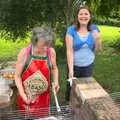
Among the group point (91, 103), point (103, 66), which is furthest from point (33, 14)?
point (91, 103)

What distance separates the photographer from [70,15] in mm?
11391

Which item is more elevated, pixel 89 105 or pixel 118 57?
pixel 89 105

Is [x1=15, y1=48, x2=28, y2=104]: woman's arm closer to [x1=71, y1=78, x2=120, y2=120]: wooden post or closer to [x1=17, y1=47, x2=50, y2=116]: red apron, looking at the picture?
[x1=17, y1=47, x2=50, y2=116]: red apron

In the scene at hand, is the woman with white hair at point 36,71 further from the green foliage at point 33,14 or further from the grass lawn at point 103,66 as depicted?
the green foliage at point 33,14

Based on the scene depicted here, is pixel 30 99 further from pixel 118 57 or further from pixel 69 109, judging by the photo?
pixel 118 57

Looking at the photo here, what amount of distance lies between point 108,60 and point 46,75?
28.5ft

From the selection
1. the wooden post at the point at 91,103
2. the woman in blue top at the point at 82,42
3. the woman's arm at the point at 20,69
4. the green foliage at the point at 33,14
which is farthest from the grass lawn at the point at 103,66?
the wooden post at the point at 91,103

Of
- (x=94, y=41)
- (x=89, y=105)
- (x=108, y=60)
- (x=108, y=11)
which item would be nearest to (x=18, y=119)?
(x=89, y=105)

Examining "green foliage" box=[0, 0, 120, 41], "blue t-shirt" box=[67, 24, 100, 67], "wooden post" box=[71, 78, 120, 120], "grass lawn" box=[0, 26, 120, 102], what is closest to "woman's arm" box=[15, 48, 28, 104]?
"wooden post" box=[71, 78, 120, 120]

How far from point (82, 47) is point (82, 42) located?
7 centimetres

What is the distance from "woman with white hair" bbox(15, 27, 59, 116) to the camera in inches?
178

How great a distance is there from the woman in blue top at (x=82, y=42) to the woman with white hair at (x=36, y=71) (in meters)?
0.87

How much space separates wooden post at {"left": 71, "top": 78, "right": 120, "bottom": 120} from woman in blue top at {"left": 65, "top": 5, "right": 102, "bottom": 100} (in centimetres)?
128

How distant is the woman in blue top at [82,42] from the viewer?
18.2 feet
